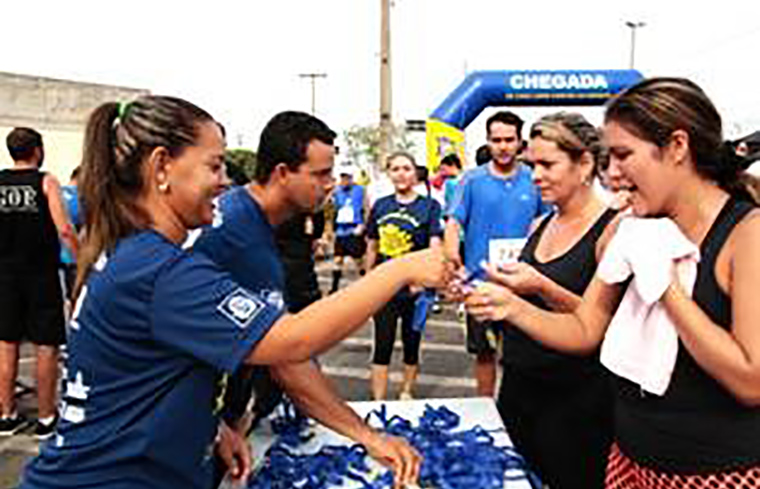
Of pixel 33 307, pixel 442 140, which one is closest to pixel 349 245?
pixel 442 140

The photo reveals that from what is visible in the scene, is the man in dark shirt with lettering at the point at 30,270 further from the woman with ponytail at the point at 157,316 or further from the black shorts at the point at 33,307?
the woman with ponytail at the point at 157,316

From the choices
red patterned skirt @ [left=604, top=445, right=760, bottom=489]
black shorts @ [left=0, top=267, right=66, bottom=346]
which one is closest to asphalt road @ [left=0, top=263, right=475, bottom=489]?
black shorts @ [left=0, top=267, right=66, bottom=346]

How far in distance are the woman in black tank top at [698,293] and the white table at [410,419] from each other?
0.38m

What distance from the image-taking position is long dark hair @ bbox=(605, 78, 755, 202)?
148 cm

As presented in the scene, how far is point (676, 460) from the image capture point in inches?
59.5

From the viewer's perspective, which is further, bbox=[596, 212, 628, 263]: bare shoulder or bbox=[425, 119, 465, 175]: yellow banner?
bbox=[425, 119, 465, 175]: yellow banner

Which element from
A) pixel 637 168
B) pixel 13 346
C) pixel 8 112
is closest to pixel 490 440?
pixel 637 168

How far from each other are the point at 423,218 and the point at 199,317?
152 inches

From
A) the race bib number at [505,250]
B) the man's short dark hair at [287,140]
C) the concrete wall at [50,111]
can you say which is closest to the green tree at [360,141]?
the concrete wall at [50,111]

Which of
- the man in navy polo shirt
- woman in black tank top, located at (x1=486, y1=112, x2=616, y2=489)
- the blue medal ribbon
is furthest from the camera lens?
woman in black tank top, located at (x1=486, y1=112, x2=616, y2=489)

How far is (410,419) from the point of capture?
2.08 metres

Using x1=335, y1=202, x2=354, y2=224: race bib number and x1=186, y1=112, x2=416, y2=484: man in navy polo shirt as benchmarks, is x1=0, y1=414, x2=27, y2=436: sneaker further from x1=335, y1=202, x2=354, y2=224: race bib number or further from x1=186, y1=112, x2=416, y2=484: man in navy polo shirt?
x1=335, y1=202, x2=354, y2=224: race bib number

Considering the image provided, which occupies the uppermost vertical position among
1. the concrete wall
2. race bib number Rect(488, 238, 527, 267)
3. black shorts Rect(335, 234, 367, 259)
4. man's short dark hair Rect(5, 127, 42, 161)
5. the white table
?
the concrete wall

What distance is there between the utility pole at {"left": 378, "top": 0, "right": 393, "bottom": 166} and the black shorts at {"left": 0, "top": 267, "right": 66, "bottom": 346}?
12309 millimetres
